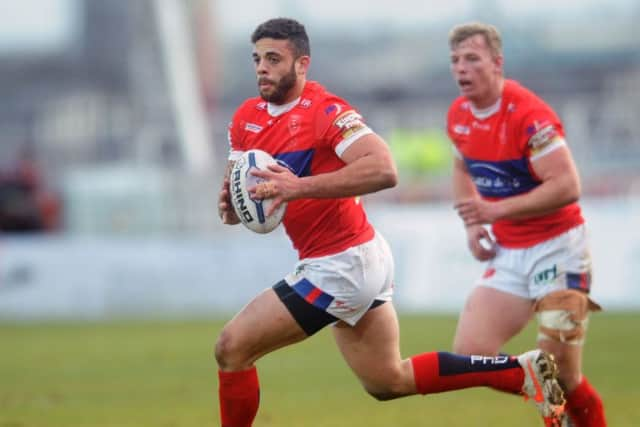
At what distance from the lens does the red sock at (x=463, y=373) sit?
24.4 feet

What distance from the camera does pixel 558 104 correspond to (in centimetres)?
4347

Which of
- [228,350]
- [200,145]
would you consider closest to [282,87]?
[228,350]

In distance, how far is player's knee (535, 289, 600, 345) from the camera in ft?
25.9

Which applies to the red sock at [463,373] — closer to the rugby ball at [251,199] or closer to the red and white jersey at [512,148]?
the red and white jersey at [512,148]

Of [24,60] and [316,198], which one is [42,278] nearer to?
[316,198]

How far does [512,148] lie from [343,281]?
1.78 meters

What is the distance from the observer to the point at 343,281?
23.1ft

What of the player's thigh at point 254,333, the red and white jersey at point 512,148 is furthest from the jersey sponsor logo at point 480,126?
the player's thigh at point 254,333

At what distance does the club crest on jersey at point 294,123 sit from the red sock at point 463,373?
1600 millimetres

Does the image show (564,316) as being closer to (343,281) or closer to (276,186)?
(343,281)

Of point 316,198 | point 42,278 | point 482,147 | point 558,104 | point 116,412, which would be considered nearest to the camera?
point 316,198

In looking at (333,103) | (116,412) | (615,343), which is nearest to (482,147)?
(333,103)

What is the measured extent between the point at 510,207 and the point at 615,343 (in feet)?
24.6

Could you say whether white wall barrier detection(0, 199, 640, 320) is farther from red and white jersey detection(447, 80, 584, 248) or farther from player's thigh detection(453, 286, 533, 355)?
player's thigh detection(453, 286, 533, 355)
